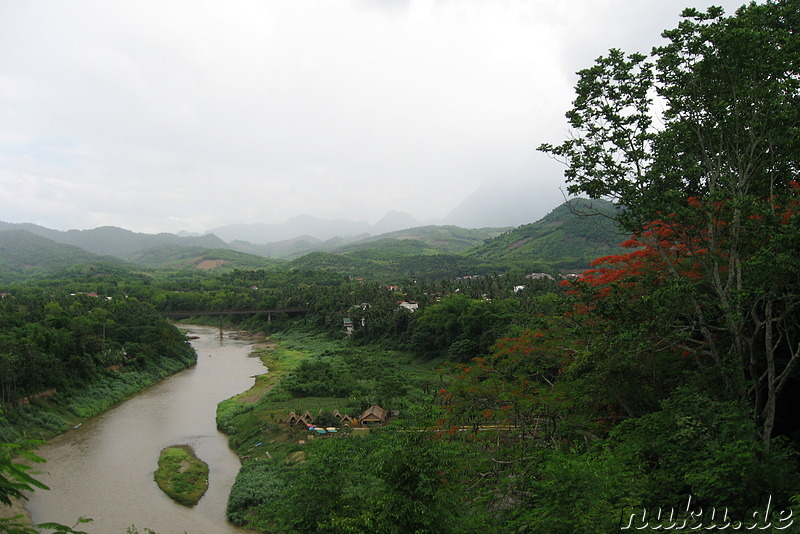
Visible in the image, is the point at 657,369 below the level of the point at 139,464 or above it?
above

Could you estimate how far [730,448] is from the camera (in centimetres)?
738

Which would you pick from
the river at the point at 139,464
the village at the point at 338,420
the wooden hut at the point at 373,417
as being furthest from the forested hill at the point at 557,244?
the river at the point at 139,464

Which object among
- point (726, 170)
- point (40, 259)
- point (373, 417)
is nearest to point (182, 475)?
point (373, 417)

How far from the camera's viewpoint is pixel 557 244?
120 m

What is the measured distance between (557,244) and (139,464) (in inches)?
4349

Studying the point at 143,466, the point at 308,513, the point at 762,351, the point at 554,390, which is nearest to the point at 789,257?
the point at 762,351

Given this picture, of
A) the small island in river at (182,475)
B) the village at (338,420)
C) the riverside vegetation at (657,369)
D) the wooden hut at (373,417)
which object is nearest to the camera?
the riverside vegetation at (657,369)

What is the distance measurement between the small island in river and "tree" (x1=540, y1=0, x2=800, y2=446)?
18.8 m

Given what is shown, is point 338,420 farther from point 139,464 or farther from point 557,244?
point 557,244

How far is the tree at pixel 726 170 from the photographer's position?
8.84 meters

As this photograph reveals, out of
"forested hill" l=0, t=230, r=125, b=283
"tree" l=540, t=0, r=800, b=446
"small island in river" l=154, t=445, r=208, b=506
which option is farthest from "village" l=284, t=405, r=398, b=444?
"forested hill" l=0, t=230, r=125, b=283

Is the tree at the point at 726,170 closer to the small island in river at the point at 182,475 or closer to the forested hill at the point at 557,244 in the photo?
the small island in river at the point at 182,475

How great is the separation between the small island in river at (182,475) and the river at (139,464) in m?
0.28

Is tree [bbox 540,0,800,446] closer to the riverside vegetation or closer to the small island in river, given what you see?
the riverside vegetation
